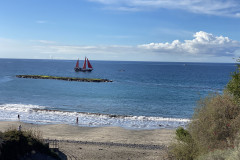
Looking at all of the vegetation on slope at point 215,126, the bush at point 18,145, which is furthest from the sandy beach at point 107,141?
the vegetation on slope at point 215,126

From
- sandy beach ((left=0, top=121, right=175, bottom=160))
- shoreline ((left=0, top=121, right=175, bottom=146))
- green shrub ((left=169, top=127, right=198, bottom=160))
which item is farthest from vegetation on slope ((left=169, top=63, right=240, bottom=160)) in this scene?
shoreline ((left=0, top=121, right=175, bottom=146))

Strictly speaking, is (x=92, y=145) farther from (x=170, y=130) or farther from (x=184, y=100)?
(x=184, y=100)

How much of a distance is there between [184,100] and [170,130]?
23604 millimetres

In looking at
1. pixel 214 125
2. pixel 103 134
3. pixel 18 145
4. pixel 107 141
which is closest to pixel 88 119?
pixel 103 134

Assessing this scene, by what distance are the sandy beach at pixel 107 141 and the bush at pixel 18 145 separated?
12.4ft

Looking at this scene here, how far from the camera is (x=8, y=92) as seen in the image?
Result: 63.8 metres

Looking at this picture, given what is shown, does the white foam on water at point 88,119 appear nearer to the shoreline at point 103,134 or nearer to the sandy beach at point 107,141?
the shoreline at point 103,134

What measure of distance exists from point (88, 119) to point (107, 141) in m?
12.2

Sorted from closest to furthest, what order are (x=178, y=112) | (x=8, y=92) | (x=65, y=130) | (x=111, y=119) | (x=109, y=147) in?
(x=109, y=147) → (x=65, y=130) → (x=111, y=119) → (x=178, y=112) → (x=8, y=92)

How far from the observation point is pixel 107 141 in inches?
→ 1084

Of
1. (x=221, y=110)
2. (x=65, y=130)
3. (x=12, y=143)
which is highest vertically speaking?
(x=221, y=110)

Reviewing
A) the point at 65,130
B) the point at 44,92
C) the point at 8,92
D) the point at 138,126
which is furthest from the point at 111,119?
the point at 8,92

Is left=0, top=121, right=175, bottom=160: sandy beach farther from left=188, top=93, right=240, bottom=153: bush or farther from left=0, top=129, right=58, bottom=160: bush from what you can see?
left=188, top=93, right=240, bottom=153: bush

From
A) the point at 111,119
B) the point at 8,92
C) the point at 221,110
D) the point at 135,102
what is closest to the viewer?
the point at 221,110
